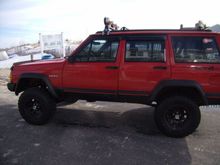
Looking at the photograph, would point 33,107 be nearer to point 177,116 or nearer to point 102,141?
point 102,141

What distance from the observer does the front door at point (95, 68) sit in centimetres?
495

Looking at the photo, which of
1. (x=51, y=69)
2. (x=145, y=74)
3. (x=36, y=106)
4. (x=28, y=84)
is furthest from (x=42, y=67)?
(x=145, y=74)

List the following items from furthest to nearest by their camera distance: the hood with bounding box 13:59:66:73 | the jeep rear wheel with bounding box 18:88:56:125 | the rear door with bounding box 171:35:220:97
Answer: the jeep rear wheel with bounding box 18:88:56:125
the hood with bounding box 13:59:66:73
the rear door with bounding box 171:35:220:97

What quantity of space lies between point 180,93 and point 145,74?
2.52 ft

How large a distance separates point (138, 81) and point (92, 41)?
1.19 m

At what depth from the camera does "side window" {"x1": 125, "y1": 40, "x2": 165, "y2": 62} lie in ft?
15.5

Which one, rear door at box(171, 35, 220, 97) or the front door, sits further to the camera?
the front door

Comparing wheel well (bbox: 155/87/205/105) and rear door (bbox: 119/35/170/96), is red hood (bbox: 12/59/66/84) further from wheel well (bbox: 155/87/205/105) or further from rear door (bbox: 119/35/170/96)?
wheel well (bbox: 155/87/205/105)

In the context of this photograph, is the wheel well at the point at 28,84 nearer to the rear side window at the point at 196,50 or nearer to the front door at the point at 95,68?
the front door at the point at 95,68

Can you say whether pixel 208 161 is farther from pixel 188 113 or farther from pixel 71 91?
pixel 71 91

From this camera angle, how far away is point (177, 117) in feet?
15.8

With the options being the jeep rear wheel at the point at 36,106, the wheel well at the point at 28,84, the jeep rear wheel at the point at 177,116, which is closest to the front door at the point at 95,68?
the jeep rear wheel at the point at 36,106

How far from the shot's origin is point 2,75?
39.3 feet

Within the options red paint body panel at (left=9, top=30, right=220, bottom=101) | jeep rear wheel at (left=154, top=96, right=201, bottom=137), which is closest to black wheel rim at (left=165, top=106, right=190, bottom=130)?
jeep rear wheel at (left=154, top=96, right=201, bottom=137)
